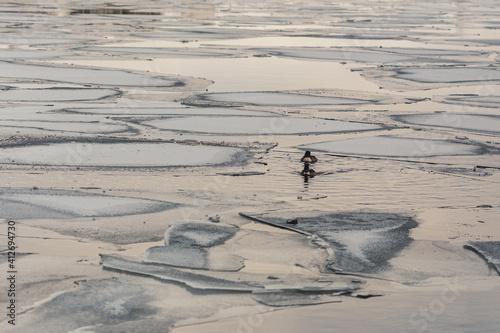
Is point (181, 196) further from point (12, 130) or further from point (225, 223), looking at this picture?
point (12, 130)

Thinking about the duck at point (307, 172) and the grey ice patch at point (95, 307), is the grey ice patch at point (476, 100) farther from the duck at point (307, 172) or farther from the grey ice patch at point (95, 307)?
the grey ice patch at point (95, 307)

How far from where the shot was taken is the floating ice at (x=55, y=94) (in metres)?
13.8

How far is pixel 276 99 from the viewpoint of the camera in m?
14.4

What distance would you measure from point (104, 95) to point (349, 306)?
9329 millimetres

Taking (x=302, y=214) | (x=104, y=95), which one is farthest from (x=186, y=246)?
(x=104, y=95)

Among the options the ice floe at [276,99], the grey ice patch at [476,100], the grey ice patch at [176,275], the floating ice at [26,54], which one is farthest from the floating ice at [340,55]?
the grey ice patch at [176,275]

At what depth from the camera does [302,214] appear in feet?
25.5

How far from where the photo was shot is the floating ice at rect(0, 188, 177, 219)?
761 centimetres

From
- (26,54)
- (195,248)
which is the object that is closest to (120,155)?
(195,248)

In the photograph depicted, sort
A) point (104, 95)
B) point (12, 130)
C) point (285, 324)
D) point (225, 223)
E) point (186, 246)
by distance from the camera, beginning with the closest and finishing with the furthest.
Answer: point (285, 324), point (186, 246), point (225, 223), point (12, 130), point (104, 95)

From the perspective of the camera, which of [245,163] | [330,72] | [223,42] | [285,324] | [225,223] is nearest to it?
[285,324]

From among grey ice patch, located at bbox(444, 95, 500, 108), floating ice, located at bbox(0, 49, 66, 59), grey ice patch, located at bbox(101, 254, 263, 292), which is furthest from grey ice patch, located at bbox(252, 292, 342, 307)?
floating ice, located at bbox(0, 49, 66, 59)

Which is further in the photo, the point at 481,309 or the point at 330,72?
the point at 330,72

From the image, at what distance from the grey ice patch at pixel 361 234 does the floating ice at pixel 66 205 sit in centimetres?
105
